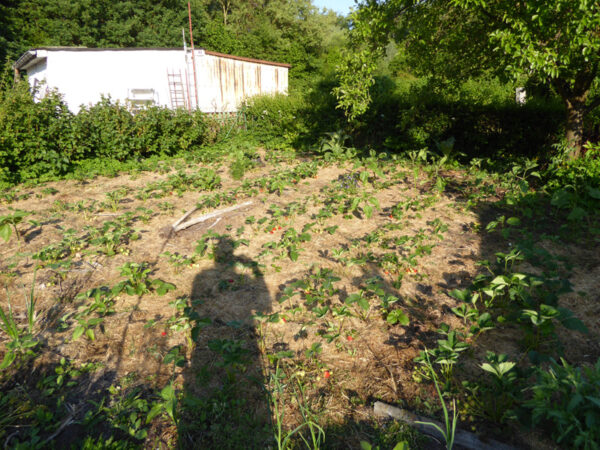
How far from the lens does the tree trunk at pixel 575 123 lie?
6.27 m

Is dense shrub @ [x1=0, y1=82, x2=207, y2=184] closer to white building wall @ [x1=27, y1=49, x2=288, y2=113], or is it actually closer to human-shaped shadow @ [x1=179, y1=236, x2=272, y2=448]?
white building wall @ [x1=27, y1=49, x2=288, y2=113]

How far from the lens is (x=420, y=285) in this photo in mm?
3760

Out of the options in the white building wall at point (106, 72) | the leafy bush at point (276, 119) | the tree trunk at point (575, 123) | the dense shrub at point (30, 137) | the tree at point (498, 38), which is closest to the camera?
the tree at point (498, 38)

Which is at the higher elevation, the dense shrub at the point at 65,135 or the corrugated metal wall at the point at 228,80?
the corrugated metal wall at the point at 228,80

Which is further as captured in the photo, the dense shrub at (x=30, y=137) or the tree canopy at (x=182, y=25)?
the tree canopy at (x=182, y=25)

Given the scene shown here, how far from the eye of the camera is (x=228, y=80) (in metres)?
17.1

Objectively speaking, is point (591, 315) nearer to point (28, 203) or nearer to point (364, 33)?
point (364, 33)

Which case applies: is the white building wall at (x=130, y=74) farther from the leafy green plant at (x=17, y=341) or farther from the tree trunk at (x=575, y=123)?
the leafy green plant at (x=17, y=341)

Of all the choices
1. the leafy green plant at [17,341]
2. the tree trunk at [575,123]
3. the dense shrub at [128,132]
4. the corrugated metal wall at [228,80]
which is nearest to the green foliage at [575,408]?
the leafy green plant at [17,341]

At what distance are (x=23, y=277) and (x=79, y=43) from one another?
3497cm

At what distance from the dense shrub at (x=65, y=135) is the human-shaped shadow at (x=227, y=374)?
248 inches

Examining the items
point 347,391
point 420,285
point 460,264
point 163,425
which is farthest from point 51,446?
point 460,264

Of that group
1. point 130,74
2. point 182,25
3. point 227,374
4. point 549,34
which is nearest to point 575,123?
point 549,34

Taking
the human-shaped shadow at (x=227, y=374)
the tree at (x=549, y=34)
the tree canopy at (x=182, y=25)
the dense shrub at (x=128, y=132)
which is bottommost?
the human-shaped shadow at (x=227, y=374)
